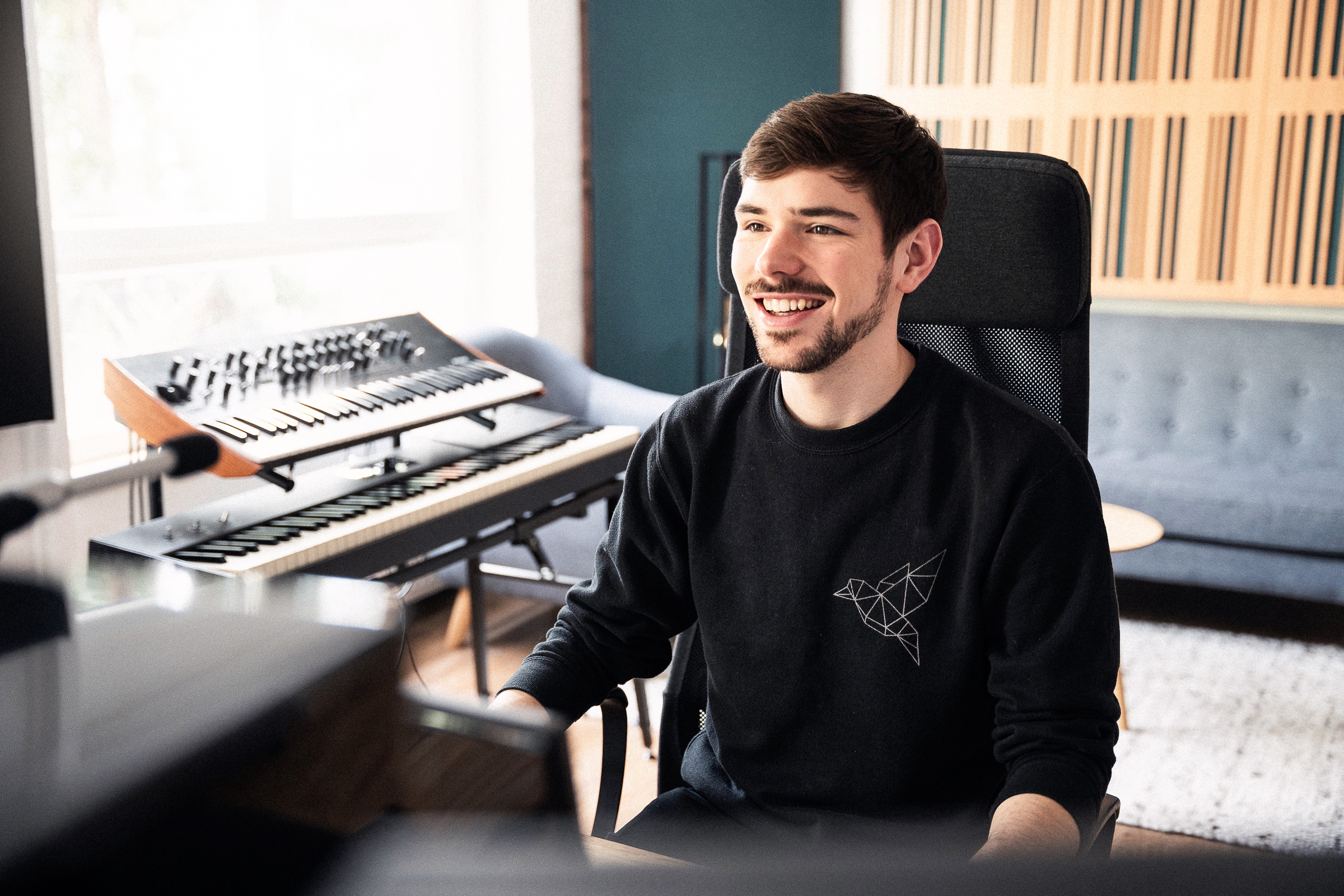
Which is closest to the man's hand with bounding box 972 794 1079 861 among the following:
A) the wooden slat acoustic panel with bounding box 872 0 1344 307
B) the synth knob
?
the synth knob

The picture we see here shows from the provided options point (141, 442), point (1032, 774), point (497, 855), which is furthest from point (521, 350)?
point (497, 855)

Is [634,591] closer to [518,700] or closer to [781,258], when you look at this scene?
[518,700]

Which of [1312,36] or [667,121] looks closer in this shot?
[1312,36]

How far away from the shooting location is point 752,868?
31 cm

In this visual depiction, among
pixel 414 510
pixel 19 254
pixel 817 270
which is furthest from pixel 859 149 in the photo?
pixel 19 254

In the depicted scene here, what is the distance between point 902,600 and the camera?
115 centimetres

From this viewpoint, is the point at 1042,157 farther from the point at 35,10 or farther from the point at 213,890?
the point at 35,10

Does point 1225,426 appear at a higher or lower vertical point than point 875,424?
lower

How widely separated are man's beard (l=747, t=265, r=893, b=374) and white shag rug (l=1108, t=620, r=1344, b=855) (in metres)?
1.29

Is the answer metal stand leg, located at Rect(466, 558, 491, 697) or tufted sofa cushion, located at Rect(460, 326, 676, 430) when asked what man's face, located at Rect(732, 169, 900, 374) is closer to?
metal stand leg, located at Rect(466, 558, 491, 697)

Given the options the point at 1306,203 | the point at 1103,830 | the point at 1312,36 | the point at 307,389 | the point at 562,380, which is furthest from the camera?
the point at 1306,203

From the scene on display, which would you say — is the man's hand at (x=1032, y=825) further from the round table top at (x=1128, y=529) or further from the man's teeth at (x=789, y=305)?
the round table top at (x=1128, y=529)

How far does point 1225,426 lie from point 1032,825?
9.76ft

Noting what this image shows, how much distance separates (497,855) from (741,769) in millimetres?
926
